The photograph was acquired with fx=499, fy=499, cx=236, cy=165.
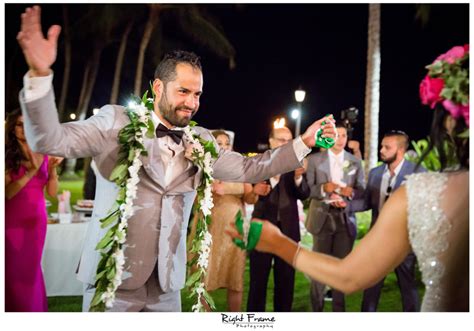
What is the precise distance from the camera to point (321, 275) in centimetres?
180

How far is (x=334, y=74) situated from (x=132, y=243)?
24.1 metres

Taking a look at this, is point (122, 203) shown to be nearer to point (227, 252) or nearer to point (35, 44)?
point (35, 44)

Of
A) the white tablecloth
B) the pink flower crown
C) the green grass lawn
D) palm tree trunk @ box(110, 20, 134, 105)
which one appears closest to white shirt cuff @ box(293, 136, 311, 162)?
the pink flower crown

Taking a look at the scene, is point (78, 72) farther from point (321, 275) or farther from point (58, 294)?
point (321, 275)

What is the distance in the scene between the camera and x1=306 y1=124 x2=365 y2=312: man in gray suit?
457 cm

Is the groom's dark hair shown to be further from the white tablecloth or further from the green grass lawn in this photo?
the white tablecloth

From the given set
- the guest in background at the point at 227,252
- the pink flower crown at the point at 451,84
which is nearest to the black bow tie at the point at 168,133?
the pink flower crown at the point at 451,84

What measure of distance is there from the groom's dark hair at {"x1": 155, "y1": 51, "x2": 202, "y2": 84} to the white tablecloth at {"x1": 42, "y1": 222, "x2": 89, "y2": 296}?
2.45 metres

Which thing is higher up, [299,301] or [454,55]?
[454,55]

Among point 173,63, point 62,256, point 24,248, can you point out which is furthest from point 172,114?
point 62,256

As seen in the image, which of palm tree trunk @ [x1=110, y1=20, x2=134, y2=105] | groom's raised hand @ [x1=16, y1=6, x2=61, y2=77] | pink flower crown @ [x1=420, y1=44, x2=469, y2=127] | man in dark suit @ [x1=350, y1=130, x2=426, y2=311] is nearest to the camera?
pink flower crown @ [x1=420, y1=44, x2=469, y2=127]

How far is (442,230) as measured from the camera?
1.70 m

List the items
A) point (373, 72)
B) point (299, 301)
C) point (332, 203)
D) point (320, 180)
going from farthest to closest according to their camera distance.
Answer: point (373, 72)
point (299, 301)
point (320, 180)
point (332, 203)

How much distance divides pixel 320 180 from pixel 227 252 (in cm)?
125
